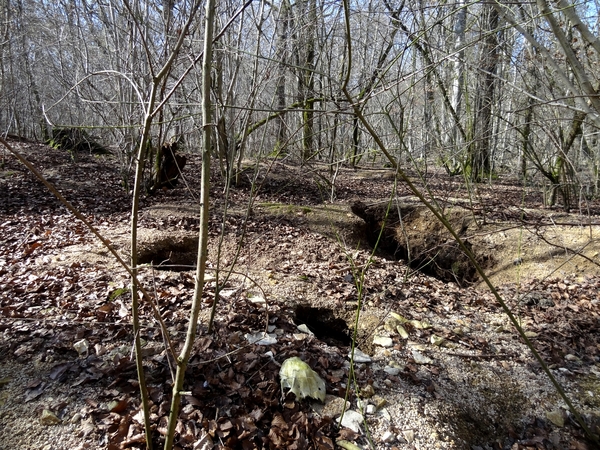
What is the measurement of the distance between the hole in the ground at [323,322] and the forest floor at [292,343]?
0.02m

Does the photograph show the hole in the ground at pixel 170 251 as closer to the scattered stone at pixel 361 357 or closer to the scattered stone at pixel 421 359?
the scattered stone at pixel 361 357

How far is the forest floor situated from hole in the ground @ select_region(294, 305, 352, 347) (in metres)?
0.02

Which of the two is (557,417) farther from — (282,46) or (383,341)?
(282,46)

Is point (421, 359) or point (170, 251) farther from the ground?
point (170, 251)

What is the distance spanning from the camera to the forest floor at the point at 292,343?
80.3 inches

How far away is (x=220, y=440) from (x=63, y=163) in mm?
8403

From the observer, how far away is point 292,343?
2.78m

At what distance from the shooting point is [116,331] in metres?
2.60

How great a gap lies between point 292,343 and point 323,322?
2.40 feet

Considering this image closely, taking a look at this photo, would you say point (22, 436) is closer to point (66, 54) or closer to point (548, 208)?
point (548, 208)

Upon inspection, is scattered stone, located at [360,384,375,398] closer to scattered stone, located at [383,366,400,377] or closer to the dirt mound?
scattered stone, located at [383,366,400,377]

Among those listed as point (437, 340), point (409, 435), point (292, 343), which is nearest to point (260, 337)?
point (292, 343)

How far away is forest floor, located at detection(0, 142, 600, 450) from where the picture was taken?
6.69ft

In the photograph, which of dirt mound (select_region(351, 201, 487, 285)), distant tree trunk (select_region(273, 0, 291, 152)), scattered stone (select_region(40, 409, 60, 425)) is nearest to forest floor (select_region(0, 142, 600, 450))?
scattered stone (select_region(40, 409, 60, 425))
